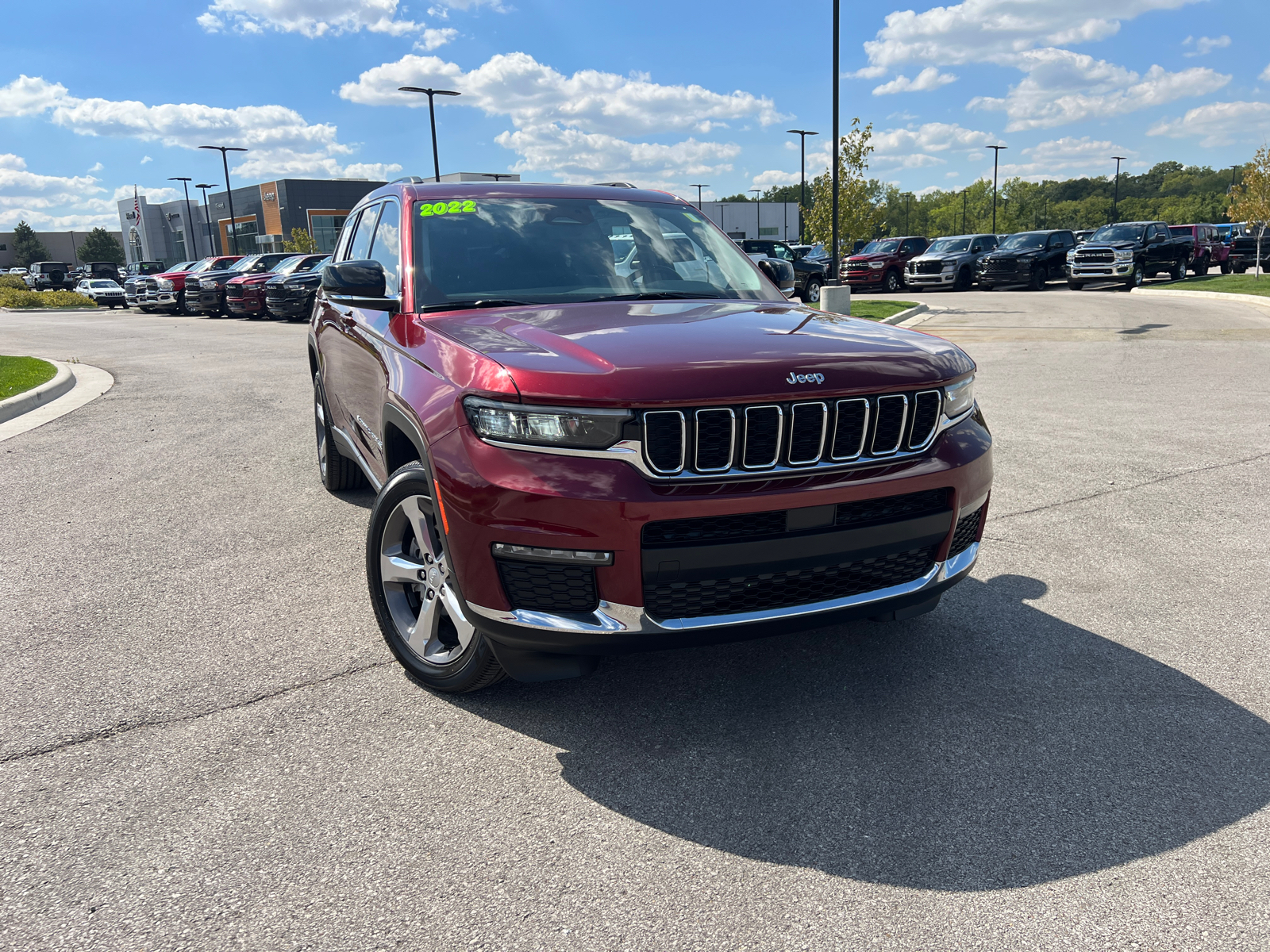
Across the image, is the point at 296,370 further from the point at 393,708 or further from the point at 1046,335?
the point at 1046,335

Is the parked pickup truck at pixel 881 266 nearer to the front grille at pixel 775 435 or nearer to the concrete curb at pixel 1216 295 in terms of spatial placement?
the concrete curb at pixel 1216 295

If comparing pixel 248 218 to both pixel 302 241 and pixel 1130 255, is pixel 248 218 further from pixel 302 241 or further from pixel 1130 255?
pixel 1130 255

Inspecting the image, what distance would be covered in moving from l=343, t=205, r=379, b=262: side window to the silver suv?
1062 inches

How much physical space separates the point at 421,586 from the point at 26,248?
16100 cm

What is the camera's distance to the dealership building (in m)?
90.8

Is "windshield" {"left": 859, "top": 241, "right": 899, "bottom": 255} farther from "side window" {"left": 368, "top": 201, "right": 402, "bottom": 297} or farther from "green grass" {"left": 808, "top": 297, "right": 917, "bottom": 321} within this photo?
"side window" {"left": 368, "top": 201, "right": 402, "bottom": 297}

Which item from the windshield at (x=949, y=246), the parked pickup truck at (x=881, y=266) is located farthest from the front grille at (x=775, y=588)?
the windshield at (x=949, y=246)

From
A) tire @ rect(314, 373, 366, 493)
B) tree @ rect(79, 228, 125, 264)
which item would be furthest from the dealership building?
tire @ rect(314, 373, 366, 493)

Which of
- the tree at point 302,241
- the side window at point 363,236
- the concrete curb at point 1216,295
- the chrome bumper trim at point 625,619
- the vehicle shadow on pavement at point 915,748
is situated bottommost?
the vehicle shadow on pavement at point 915,748

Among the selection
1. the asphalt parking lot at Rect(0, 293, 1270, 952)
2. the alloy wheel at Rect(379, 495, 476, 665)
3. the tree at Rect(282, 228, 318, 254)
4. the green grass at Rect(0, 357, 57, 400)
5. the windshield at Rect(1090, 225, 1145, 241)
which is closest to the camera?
the asphalt parking lot at Rect(0, 293, 1270, 952)

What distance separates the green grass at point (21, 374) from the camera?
1120 centimetres

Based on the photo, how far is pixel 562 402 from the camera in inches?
105

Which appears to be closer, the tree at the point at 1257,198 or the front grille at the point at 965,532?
the front grille at the point at 965,532

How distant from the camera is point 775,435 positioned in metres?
2.77
